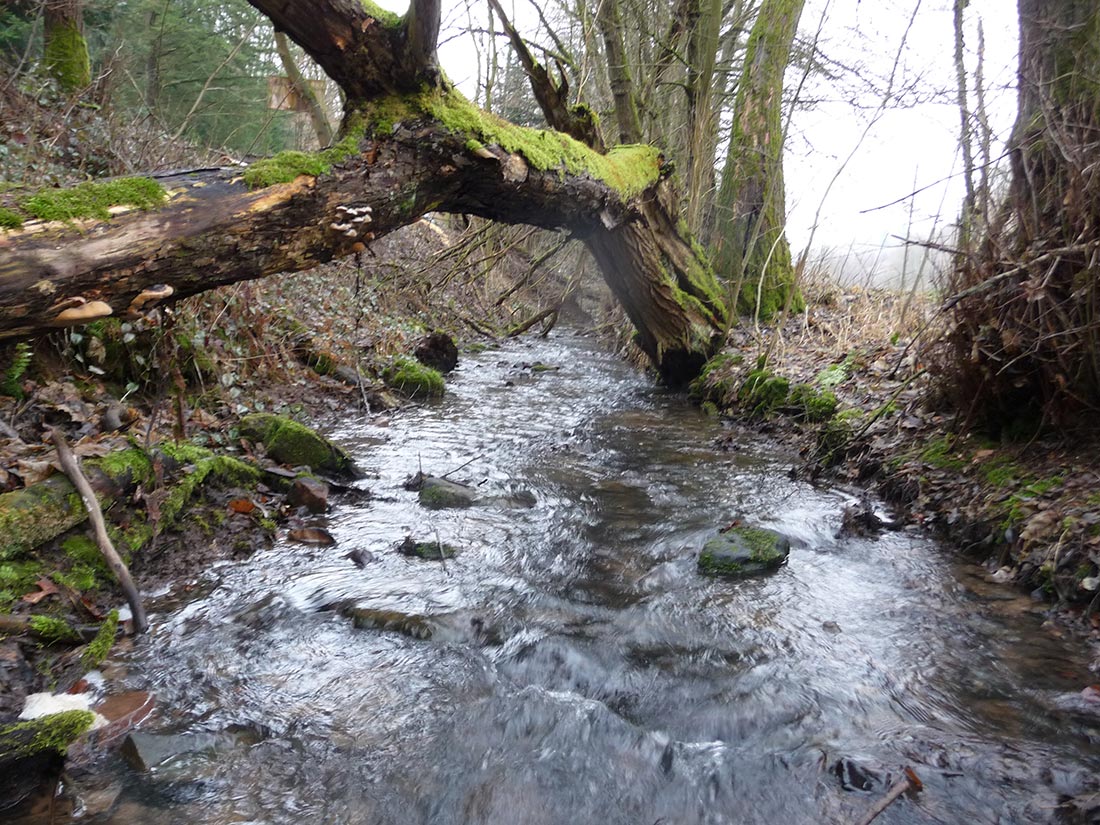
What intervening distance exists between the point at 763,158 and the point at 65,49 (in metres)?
10.4

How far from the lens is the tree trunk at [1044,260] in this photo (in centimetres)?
391

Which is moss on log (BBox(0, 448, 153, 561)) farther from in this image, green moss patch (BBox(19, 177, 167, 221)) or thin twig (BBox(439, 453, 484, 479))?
thin twig (BBox(439, 453, 484, 479))

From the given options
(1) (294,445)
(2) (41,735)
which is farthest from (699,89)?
(2) (41,735)

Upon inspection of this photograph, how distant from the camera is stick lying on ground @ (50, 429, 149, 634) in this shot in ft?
11.1

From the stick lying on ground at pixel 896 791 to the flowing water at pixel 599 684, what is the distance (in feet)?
0.16

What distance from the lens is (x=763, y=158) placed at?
1069cm

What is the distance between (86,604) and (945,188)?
5459 millimetres

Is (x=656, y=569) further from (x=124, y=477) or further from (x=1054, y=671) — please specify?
(x=124, y=477)

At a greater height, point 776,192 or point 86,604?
point 776,192

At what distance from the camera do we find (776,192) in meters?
10.8

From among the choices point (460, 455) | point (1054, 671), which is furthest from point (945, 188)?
point (460, 455)

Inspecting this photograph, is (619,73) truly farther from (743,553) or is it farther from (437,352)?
(743,553)

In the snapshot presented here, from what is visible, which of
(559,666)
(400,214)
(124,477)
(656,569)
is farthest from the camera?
(400,214)

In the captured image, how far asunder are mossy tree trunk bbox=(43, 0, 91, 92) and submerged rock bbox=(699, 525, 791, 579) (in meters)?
11.0
